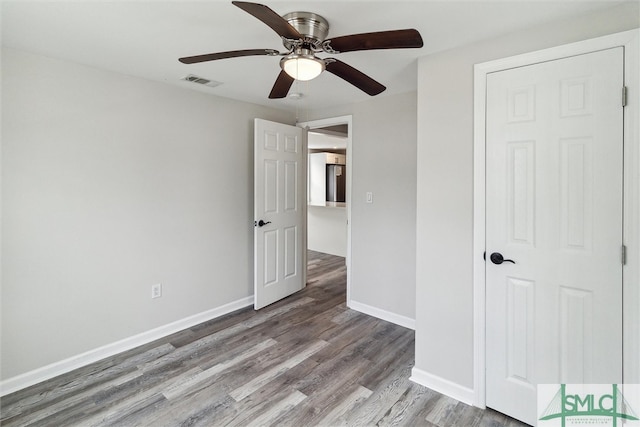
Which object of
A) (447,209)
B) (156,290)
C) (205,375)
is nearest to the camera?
(447,209)

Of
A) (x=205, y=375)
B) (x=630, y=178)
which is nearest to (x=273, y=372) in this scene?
(x=205, y=375)

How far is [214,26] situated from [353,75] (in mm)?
863

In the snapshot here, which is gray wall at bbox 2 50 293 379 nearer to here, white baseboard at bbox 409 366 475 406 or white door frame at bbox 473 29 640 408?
white baseboard at bbox 409 366 475 406

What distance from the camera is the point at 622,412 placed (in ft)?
5.16

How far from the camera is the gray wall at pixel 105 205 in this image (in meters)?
2.12

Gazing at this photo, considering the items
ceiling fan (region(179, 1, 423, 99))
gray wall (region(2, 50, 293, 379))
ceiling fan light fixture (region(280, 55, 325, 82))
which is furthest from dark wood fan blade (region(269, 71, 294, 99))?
gray wall (region(2, 50, 293, 379))

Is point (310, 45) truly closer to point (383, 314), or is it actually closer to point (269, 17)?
point (269, 17)

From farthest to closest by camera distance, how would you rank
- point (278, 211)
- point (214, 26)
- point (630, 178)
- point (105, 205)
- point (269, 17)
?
point (278, 211), point (105, 205), point (214, 26), point (630, 178), point (269, 17)

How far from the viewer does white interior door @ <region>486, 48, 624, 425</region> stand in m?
1.58

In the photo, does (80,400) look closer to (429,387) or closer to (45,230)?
(45,230)

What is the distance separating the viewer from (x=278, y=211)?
3664 millimetres

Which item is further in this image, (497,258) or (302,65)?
(497,258)

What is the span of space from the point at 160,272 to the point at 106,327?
22.9 inches
